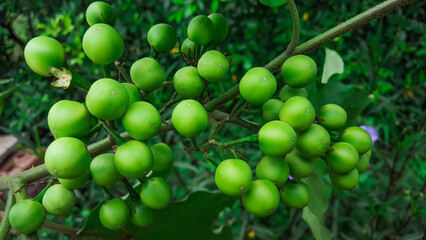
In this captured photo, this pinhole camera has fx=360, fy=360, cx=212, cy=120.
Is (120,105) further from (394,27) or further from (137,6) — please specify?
(394,27)

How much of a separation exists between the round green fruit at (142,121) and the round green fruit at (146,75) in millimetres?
86

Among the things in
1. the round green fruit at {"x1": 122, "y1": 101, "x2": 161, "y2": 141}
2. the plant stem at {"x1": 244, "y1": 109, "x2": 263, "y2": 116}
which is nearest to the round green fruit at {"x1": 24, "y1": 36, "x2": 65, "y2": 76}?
the round green fruit at {"x1": 122, "y1": 101, "x2": 161, "y2": 141}

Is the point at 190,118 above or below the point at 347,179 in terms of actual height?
above

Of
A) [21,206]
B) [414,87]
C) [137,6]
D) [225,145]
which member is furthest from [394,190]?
[137,6]

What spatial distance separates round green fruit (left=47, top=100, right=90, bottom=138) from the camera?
61 centimetres

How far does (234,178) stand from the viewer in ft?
2.08

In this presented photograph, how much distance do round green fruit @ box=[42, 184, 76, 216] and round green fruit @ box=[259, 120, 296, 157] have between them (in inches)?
15.4

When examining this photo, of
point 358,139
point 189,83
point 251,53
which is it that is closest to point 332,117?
point 358,139

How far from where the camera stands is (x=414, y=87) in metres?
2.43

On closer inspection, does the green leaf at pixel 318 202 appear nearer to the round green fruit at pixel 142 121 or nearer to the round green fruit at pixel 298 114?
the round green fruit at pixel 298 114

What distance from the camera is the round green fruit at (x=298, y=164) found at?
2.39 ft

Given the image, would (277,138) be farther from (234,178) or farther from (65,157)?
(65,157)

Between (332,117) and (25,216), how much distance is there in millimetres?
629

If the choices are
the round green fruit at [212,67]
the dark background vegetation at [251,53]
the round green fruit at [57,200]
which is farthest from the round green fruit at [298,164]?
the dark background vegetation at [251,53]
